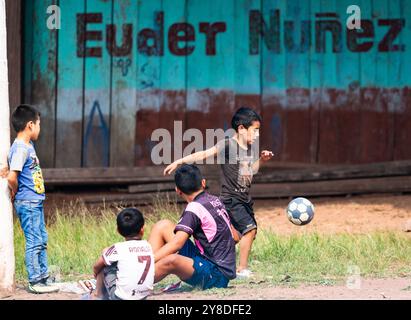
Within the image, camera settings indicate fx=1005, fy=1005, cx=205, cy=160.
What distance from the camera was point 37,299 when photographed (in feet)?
20.7

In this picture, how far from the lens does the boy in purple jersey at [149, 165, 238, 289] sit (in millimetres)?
6301

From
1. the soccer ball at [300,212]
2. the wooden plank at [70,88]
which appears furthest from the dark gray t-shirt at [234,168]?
the wooden plank at [70,88]

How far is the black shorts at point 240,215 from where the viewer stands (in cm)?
728

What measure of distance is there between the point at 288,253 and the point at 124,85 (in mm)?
3287

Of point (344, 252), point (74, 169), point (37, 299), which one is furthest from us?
point (74, 169)

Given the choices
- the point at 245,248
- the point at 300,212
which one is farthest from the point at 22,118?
the point at 300,212

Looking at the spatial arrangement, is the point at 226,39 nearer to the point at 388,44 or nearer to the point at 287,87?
the point at 287,87

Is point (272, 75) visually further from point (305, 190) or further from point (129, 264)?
point (129, 264)

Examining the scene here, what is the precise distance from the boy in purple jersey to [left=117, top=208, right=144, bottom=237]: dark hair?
0.29 m

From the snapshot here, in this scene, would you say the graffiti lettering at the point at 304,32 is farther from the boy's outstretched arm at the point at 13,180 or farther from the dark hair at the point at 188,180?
the boy's outstretched arm at the point at 13,180

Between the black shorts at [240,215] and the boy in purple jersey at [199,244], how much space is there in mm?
763

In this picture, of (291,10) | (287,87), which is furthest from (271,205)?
(291,10)

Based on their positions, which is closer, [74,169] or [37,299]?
[37,299]

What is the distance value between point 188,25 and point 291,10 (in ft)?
3.51
